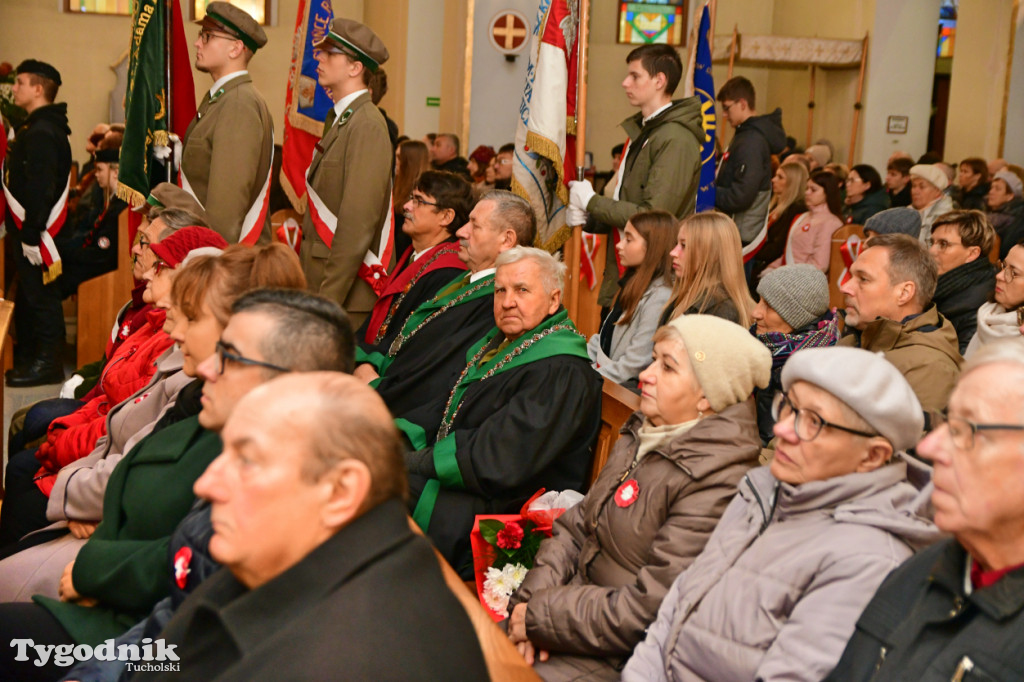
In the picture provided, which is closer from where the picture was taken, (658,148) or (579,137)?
(658,148)

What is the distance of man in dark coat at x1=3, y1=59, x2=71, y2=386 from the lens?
6953 mm

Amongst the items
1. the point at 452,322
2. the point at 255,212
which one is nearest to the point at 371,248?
the point at 255,212

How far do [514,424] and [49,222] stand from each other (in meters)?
5.12

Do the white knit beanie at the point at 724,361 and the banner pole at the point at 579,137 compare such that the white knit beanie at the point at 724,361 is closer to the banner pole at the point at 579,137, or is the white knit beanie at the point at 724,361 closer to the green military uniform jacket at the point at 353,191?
the green military uniform jacket at the point at 353,191

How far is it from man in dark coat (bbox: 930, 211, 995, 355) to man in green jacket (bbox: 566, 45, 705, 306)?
121 centimetres

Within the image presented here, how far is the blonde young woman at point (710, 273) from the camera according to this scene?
14.0 ft

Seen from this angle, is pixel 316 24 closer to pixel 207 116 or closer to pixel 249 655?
pixel 207 116

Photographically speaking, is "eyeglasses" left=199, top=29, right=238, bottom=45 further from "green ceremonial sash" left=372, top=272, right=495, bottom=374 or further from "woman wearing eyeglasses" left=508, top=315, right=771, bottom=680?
"woman wearing eyeglasses" left=508, top=315, right=771, bottom=680

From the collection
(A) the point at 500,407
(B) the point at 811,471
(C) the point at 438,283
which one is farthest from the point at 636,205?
(B) the point at 811,471

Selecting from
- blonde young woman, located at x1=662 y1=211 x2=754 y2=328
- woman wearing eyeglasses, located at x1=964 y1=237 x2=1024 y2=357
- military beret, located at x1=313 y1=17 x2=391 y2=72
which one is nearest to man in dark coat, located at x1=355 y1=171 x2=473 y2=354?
military beret, located at x1=313 y1=17 x2=391 y2=72

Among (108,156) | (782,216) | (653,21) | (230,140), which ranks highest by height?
(653,21)

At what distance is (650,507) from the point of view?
2523 millimetres

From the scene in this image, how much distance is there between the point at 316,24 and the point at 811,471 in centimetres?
529

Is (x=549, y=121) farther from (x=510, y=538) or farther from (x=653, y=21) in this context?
(x=653, y=21)
